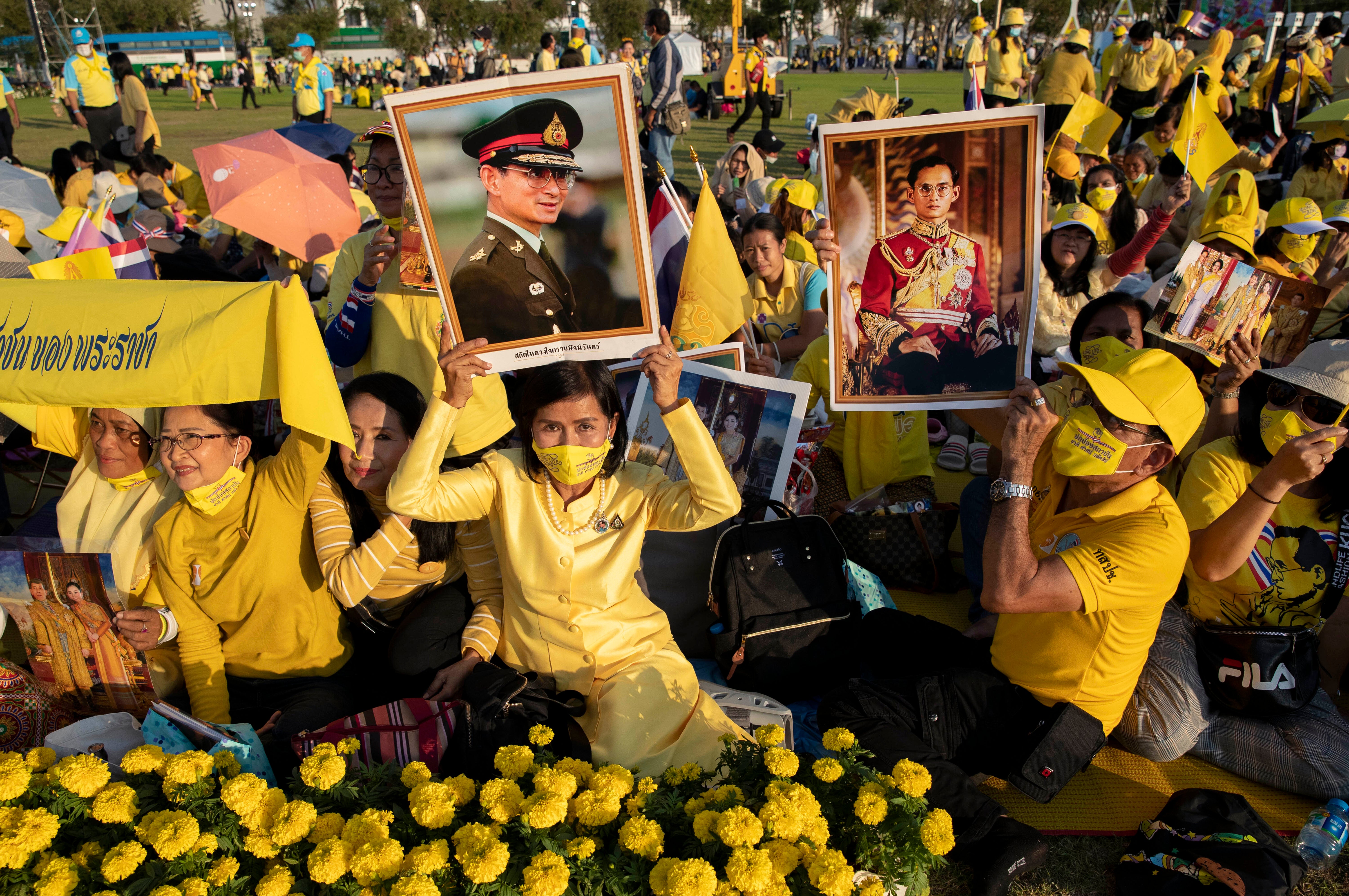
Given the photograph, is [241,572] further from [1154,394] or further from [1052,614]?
[1154,394]

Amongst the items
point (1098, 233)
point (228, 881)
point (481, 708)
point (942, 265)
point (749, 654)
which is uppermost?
point (942, 265)

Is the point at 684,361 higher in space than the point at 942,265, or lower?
lower

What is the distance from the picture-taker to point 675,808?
200cm

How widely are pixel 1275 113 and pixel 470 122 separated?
1094 cm

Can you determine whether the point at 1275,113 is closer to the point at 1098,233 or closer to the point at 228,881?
the point at 1098,233

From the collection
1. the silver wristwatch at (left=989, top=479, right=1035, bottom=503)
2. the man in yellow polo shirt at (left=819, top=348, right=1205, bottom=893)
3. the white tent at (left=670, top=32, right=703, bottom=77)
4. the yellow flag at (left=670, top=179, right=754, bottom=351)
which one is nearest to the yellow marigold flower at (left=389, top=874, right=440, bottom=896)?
the man in yellow polo shirt at (left=819, top=348, right=1205, bottom=893)

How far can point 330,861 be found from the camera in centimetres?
179

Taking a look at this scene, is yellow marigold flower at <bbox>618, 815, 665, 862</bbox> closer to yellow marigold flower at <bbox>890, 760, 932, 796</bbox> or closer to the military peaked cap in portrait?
yellow marigold flower at <bbox>890, 760, 932, 796</bbox>

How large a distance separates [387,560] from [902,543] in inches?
103

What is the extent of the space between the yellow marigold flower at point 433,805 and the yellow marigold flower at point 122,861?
0.57 metres

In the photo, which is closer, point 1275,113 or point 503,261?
point 503,261

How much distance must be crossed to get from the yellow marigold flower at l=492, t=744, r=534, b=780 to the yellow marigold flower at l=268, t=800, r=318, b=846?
0.43 metres

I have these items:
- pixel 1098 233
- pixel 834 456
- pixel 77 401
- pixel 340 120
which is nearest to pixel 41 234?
pixel 77 401

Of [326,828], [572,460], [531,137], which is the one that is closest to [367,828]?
[326,828]
